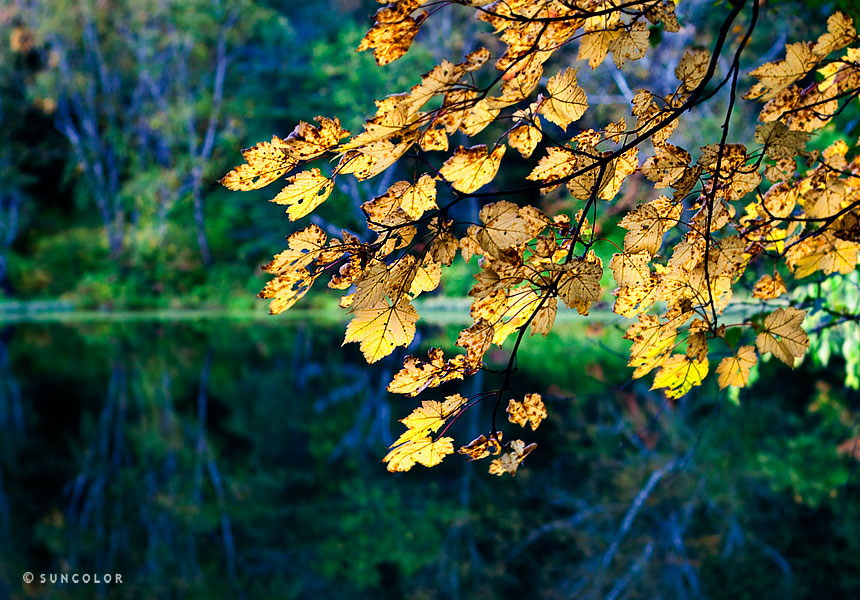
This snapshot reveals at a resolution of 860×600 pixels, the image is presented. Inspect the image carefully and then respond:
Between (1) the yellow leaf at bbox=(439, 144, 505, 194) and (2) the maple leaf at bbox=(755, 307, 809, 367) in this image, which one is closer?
(1) the yellow leaf at bbox=(439, 144, 505, 194)

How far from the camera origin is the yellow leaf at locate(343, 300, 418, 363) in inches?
33.7

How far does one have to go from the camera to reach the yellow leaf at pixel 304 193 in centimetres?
86

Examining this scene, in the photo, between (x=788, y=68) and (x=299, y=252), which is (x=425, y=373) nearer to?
(x=299, y=252)

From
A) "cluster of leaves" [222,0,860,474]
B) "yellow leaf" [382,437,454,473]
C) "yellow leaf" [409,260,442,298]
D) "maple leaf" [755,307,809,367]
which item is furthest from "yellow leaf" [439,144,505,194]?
"maple leaf" [755,307,809,367]

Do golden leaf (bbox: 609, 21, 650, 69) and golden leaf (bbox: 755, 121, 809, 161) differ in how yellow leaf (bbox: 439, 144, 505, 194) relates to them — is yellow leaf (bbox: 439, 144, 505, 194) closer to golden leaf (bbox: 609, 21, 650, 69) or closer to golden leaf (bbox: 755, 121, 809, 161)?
golden leaf (bbox: 609, 21, 650, 69)

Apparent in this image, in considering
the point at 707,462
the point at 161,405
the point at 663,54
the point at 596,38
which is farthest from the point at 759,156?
the point at 663,54

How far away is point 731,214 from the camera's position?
1085 millimetres

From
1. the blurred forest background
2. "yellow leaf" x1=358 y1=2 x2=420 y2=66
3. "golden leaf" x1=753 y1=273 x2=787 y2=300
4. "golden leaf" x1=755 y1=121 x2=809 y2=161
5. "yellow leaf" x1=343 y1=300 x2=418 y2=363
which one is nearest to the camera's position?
"yellow leaf" x1=358 y1=2 x2=420 y2=66

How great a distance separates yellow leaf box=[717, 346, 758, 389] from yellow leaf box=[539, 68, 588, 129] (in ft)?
1.24

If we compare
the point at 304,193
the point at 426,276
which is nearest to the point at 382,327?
the point at 426,276

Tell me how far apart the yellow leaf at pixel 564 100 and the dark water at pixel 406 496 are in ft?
4.27

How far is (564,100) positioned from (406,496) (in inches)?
174

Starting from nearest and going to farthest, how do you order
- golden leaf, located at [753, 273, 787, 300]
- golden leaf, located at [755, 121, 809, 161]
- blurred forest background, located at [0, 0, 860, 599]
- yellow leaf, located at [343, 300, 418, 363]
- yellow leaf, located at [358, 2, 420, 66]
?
1. yellow leaf, located at [358, 2, 420, 66]
2. yellow leaf, located at [343, 300, 418, 363]
3. golden leaf, located at [755, 121, 809, 161]
4. golden leaf, located at [753, 273, 787, 300]
5. blurred forest background, located at [0, 0, 860, 599]

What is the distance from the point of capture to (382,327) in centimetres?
86
